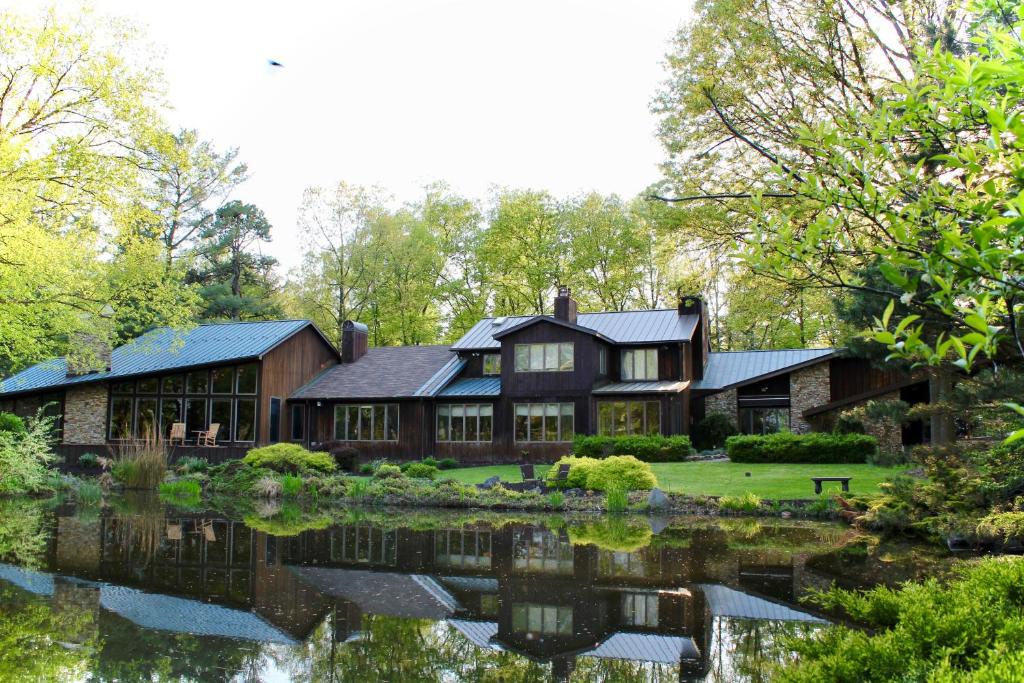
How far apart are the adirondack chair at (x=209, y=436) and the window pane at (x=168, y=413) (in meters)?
1.63

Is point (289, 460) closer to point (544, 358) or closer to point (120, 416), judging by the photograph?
point (544, 358)

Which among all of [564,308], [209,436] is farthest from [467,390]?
[209,436]

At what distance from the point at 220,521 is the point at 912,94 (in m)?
15.3

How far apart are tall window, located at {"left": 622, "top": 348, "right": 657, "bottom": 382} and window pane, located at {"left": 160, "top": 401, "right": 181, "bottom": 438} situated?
55.7 feet

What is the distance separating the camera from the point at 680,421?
28.7m

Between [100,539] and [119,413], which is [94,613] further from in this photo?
[119,413]

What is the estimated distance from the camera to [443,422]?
3098cm

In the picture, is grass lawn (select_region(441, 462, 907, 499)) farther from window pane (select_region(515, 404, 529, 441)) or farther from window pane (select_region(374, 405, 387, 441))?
window pane (select_region(374, 405, 387, 441))

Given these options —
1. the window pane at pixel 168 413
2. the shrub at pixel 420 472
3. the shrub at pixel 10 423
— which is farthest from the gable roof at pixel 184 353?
the shrub at pixel 420 472

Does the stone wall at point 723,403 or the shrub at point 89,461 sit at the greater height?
the stone wall at point 723,403

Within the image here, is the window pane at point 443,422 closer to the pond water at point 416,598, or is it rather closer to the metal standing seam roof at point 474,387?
the metal standing seam roof at point 474,387

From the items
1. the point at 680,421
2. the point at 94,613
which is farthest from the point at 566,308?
the point at 94,613

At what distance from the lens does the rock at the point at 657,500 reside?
18005mm

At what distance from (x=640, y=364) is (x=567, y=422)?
3640 mm
